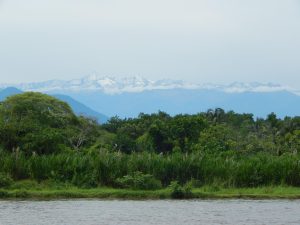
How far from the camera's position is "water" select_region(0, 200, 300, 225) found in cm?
1750

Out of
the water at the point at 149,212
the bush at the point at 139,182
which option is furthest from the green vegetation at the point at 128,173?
the water at the point at 149,212

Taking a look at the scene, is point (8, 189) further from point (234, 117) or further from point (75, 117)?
point (234, 117)

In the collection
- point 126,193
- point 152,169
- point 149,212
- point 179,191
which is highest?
point 152,169

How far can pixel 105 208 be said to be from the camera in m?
20.0

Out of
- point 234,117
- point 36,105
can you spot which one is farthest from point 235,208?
point 234,117

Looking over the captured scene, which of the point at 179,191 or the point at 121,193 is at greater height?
the point at 179,191

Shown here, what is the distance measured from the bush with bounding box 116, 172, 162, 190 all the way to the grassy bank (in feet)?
1.32

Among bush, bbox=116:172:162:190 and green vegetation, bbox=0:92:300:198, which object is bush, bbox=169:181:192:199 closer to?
green vegetation, bbox=0:92:300:198

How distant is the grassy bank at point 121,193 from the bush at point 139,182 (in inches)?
15.8

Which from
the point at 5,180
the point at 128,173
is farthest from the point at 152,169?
the point at 5,180

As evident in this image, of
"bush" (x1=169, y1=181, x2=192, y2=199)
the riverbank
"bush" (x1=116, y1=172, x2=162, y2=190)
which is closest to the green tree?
the riverbank

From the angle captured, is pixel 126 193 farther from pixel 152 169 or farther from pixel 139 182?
pixel 152 169

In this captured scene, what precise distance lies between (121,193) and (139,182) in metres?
0.93

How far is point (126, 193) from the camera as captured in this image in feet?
76.4
